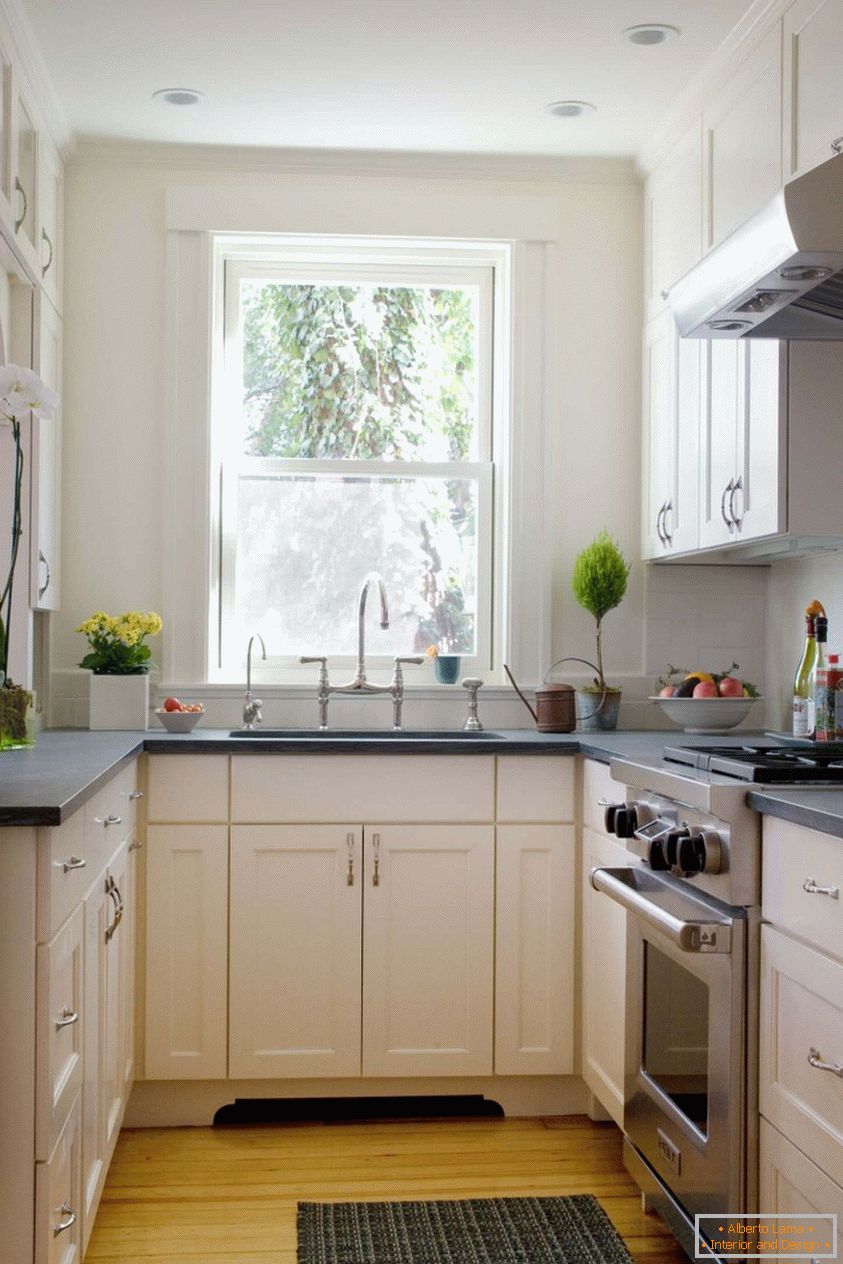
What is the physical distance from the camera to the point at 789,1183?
6.66 ft

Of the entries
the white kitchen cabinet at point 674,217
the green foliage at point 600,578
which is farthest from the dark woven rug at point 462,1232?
the white kitchen cabinet at point 674,217

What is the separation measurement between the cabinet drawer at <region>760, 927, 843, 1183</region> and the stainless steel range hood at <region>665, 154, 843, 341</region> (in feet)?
3.53

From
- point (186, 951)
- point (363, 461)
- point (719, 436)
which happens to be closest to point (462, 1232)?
point (186, 951)

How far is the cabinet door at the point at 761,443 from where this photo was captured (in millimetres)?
2879

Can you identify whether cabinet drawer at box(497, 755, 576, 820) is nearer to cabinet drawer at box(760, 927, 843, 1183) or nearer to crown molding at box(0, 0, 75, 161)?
cabinet drawer at box(760, 927, 843, 1183)

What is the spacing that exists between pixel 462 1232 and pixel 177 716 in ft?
4.88

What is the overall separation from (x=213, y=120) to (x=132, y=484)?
1027 millimetres

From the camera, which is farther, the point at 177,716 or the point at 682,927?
the point at 177,716

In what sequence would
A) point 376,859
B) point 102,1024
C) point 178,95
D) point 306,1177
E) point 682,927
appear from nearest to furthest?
point 682,927, point 102,1024, point 306,1177, point 376,859, point 178,95

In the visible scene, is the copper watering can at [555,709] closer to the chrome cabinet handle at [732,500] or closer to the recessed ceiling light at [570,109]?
the chrome cabinet handle at [732,500]

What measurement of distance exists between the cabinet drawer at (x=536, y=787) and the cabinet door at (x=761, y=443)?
73 centimetres

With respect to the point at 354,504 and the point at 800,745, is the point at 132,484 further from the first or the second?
the point at 800,745

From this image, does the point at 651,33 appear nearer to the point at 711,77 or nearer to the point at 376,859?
the point at 711,77

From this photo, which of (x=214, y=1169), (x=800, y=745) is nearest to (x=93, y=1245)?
(x=214, y=1169)
